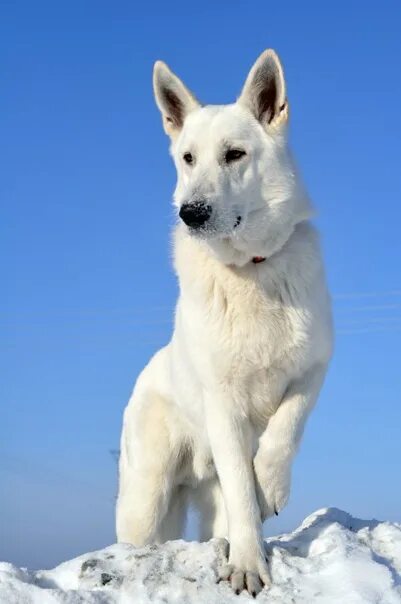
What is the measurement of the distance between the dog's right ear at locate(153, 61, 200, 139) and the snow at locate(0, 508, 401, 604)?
357cm

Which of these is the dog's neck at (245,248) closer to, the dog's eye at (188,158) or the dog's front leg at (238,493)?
the dog's eye at (188,158)

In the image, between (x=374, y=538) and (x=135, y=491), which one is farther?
(x=135, y=491)

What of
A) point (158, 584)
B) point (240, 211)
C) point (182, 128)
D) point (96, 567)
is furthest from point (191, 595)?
point (182, 128)

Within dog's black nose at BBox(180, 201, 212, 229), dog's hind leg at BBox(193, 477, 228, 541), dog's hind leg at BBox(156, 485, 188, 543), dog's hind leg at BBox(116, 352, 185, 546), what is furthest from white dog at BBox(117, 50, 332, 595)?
dog's hind leg at BBox(156, 485, 188, 543)

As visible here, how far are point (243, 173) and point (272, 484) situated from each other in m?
2.47

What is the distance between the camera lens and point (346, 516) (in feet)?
26.7

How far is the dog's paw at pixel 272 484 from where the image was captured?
22.7 feet

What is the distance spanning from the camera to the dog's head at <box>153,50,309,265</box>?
22.5ft

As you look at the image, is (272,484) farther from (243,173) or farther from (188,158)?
(188,158)

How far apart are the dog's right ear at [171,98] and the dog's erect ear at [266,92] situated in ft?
1.63

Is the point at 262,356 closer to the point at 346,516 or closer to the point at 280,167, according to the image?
the point at 280,167

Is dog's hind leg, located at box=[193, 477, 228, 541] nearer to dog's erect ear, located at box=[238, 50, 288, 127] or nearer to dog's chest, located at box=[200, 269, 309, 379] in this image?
dog's chest, located at box=[200, 269, 309, 379]

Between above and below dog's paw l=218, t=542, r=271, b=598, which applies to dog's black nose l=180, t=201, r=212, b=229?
above

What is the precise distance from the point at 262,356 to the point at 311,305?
62cm
